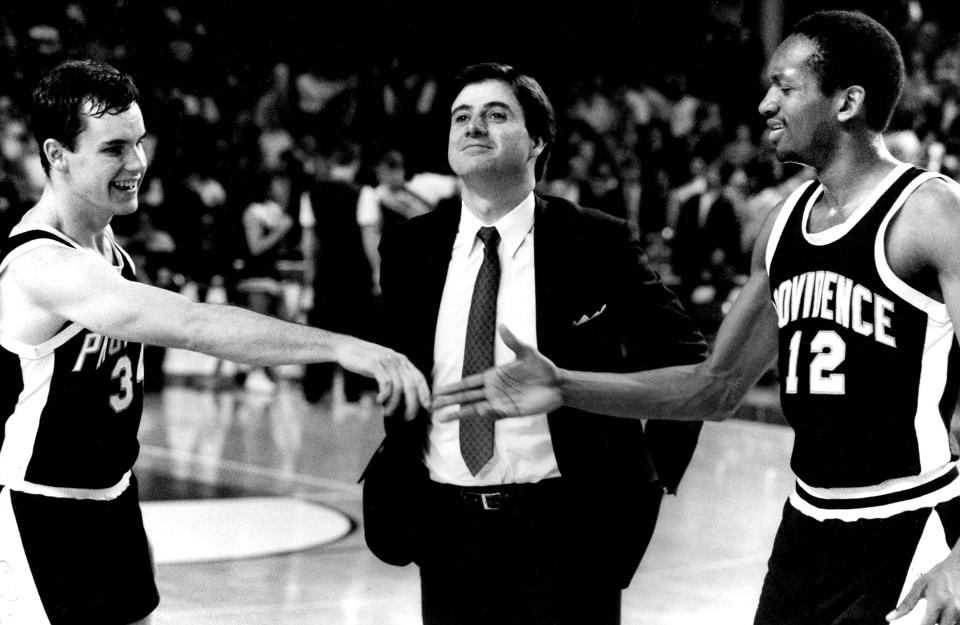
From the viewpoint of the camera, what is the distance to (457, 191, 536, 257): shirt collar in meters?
3.36

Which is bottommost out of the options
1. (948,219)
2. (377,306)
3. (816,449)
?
(377,306)

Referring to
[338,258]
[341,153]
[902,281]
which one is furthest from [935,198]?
[341,153]

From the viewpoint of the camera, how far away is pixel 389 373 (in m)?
2.57

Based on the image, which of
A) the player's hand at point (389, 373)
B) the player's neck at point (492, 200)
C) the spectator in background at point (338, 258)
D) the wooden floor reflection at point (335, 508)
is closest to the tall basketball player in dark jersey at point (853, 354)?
the player's hand at point (389, 373)

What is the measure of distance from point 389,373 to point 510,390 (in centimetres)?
38

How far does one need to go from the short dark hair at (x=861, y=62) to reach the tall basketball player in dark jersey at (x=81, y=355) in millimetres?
1163

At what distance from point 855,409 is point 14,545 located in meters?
1.76

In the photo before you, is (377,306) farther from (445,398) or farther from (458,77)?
(445,398)

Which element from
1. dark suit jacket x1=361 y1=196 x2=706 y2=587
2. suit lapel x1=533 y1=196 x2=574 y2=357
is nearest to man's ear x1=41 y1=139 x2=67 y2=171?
dark suit jacket x1=361 y1=196 x2=706 y2=587

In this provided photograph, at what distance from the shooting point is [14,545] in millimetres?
2855

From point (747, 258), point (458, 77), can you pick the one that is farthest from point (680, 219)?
point (458, 77)

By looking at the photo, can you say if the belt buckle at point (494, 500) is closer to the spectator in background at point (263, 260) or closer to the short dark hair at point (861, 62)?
the short dark hair at point (861, 62)

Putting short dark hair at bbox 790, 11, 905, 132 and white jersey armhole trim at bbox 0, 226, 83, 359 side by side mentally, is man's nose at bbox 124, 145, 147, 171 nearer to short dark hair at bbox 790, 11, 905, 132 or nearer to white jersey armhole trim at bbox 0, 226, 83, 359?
white jersey armhole trim at bbox 0, 226, 83, 359

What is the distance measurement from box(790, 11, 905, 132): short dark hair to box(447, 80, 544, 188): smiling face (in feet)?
2.60
